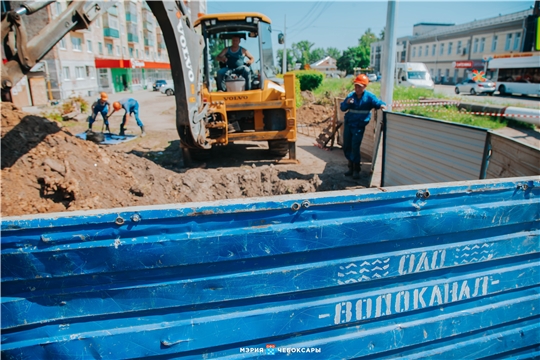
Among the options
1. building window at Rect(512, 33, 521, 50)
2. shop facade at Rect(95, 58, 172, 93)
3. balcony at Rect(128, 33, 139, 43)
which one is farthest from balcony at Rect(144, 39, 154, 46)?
building window at Rect(512, 33, 521, 50)

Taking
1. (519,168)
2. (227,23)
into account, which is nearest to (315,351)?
(519,168)

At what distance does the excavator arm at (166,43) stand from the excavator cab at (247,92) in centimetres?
58

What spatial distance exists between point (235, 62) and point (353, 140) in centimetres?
339

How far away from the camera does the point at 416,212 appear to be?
1.90 meters

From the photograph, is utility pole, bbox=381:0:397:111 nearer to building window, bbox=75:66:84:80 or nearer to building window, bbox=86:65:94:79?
building window, bbox=75:66:84:80

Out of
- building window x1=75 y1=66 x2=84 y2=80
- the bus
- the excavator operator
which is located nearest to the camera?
the excavator operator

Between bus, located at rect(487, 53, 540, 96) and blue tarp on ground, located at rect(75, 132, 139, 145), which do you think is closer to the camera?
blue tarp on ground, located at rect(75, 132, 139, 145)

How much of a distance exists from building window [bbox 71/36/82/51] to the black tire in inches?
1318

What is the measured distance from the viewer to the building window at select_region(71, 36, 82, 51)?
1365 inches

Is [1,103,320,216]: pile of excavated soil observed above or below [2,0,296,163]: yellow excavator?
below

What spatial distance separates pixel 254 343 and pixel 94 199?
387 cm

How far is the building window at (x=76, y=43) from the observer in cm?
3466

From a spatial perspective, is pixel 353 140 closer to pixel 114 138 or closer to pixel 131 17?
pixel 114 138

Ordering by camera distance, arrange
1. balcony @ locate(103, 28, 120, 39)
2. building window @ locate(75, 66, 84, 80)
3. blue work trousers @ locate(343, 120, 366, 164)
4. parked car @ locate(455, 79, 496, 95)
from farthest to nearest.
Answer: balcony @ locate(103, 28, 120, 39)
building window @ locate(75, 66, 84, 80)
parked car @ locate(455, 79, 496, 95)
blue work trousers @ locate(343, 120, 366, 164)
